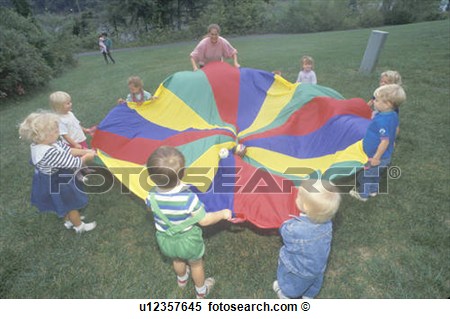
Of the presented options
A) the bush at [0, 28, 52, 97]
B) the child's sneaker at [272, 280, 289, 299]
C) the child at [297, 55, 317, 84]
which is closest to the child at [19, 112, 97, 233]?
the child's sneaker at [272, 280, 289, 299]

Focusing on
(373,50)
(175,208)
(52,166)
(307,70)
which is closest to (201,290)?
(175,208)

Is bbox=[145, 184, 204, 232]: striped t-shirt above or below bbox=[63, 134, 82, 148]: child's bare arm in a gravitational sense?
above

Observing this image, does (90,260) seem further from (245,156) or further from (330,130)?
(330,130)

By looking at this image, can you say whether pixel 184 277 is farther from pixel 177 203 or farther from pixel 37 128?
pixel 37 128

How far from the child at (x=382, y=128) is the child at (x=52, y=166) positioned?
265 cm

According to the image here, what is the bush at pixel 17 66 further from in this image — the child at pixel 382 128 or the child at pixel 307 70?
the child at pixel 382 128

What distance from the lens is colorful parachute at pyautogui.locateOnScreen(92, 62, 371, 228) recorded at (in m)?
3.10

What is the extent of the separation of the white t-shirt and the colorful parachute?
0.57 ft

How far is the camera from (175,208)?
80.0 inches

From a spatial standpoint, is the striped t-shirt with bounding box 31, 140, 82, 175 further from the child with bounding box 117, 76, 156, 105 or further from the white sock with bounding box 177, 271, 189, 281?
the child with bounding box 117, 76, 156, 105
